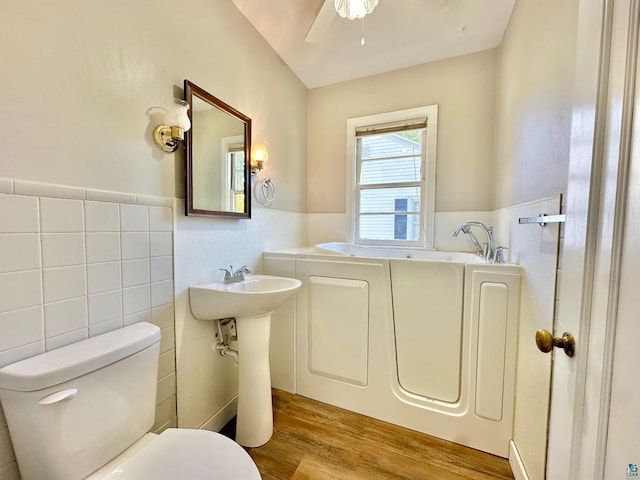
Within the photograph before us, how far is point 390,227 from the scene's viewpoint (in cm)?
256

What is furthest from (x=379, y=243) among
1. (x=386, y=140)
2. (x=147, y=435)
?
(x=147, y=435)

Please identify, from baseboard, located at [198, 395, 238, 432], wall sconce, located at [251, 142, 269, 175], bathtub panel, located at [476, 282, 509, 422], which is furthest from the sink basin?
bathtub panel, located at [476, 282, 509, 422]

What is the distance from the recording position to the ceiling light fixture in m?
1.35

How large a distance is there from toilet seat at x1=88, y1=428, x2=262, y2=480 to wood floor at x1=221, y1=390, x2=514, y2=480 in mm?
614

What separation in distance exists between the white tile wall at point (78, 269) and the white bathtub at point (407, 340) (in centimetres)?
84

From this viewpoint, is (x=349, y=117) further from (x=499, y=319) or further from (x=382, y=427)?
(x=382, y=427)

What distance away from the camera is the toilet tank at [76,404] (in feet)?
2.45

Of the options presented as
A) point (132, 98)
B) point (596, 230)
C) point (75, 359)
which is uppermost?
point (132, 98)

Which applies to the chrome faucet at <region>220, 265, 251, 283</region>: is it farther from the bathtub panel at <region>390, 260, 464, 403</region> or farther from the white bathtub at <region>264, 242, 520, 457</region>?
the bathtub panel at <region>390, 260, 464, 403</region>

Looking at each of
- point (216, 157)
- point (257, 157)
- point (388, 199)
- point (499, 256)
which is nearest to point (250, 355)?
point (216, 157)

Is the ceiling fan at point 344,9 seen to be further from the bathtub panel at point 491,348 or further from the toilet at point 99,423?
the toilet at point 99,423

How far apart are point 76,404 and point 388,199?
241 cm

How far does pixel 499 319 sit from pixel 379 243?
1296 millimetres

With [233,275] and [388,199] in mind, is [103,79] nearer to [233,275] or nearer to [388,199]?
[233,275]
